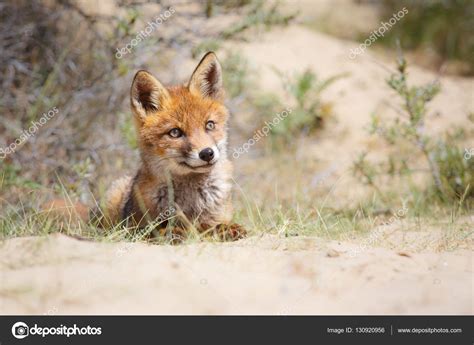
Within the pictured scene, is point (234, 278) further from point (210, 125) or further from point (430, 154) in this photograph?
point (430, 154)

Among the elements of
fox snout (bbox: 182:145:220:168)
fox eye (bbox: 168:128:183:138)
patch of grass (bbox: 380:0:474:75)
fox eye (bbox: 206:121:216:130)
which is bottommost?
fox snout (bbox: 182:145:220:168)

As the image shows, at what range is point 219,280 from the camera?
3250 mm

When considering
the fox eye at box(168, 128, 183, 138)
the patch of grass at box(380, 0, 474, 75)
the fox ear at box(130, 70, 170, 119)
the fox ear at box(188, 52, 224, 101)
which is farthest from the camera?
the patch of grass at box(380, 0, 474, 75)

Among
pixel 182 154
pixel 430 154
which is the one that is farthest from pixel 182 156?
pixel 430 154

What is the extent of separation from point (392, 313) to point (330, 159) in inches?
215

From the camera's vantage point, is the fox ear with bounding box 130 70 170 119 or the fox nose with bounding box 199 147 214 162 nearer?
the fox nose with bounding box 199 147 214 162

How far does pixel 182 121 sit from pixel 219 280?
1.72 m

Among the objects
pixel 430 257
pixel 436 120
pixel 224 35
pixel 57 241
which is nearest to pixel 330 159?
pixel 436 120

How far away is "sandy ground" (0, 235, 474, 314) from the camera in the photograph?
9.95 ft

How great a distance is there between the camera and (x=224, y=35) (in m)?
7.20

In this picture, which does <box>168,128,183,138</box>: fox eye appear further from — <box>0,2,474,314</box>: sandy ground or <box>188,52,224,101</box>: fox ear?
<box>0,2,474,314</box>: sandy ground

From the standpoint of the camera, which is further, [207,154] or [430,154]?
[430,154]

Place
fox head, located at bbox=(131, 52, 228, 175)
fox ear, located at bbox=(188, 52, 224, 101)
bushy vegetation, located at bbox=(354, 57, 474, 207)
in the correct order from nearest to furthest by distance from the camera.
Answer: fox head, located at bbox=(131, 52, 228, 175)
fox ear, located at bbox=(188, 52, 224, 101)
bushy vegetation, located at bbox=(354, 57, 474, 207)

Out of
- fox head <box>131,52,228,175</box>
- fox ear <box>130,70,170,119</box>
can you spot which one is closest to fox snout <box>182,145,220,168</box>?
fox head <box>131,52,228,175</box>
